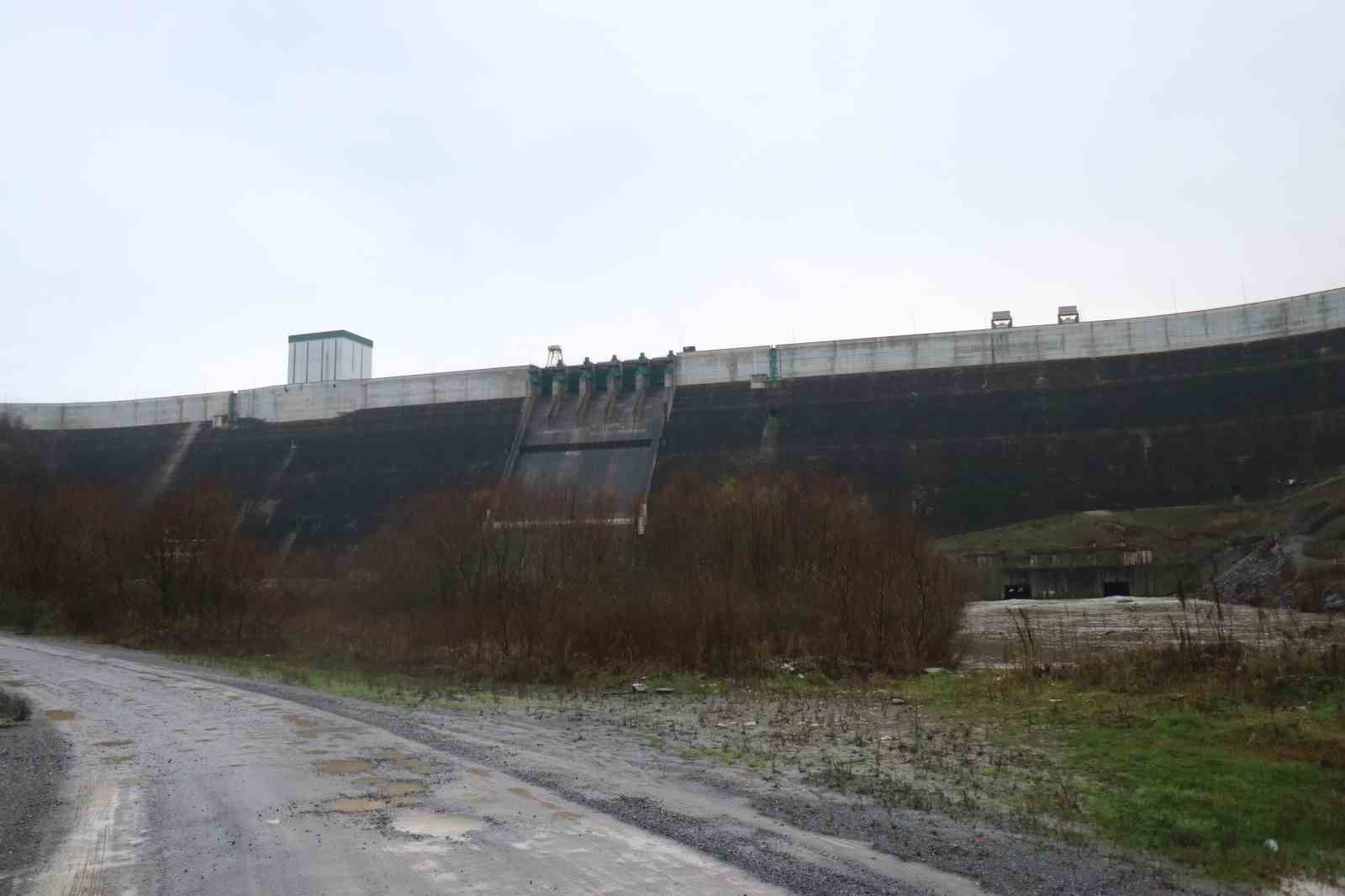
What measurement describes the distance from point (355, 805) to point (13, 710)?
747 centimetres

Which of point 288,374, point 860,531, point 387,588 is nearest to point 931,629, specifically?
point 860,531

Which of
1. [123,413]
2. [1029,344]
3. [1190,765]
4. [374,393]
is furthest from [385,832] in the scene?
[123,413]

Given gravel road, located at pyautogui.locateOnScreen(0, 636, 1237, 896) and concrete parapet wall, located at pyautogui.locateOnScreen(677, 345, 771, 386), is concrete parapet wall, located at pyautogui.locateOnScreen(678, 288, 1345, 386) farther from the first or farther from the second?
gravel road, located at pyautogui.locateOnScreen(0, 636, 1237, 896)

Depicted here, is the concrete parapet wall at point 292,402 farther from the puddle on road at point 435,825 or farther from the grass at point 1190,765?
the puddle on road at point 435,825

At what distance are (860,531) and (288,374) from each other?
6232cm

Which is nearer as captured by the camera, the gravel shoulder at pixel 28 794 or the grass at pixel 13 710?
the gravel shoulder at pixel 28 794

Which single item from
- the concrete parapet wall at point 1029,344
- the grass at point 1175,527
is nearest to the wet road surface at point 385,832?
the grass at point 1175,527

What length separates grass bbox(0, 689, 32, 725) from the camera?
11.9m

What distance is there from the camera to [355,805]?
24.1 ft

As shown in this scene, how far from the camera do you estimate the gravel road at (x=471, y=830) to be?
5.63 meters

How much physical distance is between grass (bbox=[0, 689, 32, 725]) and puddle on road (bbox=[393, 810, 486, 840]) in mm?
7264

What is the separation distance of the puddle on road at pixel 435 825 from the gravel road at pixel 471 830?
0.02 meters

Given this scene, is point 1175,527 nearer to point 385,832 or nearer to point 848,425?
point 848,425

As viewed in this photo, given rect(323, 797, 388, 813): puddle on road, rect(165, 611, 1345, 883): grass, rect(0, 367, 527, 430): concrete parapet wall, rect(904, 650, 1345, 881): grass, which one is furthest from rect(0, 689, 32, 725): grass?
rect(0, 367, 527, 430): concrete parapet wall
